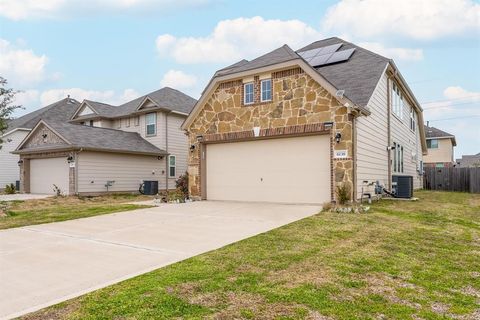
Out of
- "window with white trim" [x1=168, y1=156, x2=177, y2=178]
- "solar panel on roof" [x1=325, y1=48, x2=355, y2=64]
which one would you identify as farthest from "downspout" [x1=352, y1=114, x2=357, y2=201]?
"window with white trim" [x1=168, y1=156, x2=177, y2=178]

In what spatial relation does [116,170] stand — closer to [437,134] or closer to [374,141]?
[374,141]

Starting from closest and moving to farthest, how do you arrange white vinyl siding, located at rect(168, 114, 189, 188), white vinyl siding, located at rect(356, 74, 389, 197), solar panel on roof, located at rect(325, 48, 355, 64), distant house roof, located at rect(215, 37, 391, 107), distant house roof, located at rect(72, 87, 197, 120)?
1. white vinyl siding, located at rect(356, 74, 389, 197)
2. distant house roof, located at rect(215, 37, 391, 107)
3. solar panel on roof, located at rect(325, 48, 355, 64)
4. distant house roof, located at rect(72, 87, 197, 120)
5. white vinyl siding, located at rect(168, 114, 189, 188)

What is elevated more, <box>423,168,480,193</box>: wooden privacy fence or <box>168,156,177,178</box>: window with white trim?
<box>168,156,177,178</box>: window with white trim

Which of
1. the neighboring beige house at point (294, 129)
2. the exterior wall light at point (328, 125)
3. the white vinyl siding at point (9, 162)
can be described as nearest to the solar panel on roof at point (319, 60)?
the neighboring beige house at point (294, 129)

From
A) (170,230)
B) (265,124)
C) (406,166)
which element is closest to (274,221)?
(170,230)

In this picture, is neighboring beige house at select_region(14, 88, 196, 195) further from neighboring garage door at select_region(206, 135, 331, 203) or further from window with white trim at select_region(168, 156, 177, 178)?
neighboring garage door at select_region(206, 135, 331, 203)

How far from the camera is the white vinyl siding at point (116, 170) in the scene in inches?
763

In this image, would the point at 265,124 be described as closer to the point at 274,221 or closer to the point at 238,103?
the point at 238,103

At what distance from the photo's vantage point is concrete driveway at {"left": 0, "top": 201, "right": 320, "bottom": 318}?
14.1ft

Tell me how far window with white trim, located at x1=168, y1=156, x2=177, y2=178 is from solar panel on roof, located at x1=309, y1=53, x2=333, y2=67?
1174 cm

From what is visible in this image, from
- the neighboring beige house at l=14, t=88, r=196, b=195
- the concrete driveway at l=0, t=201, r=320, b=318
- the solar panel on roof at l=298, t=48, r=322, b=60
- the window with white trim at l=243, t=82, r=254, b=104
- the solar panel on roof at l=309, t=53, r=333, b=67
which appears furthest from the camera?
the neighboring beige house at l=14, t=88, r=196, b=195

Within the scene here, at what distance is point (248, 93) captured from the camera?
14.2 meters

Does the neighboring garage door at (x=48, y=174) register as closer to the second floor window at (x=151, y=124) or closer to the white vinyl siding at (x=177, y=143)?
the second floor window at (x=151, y=124)

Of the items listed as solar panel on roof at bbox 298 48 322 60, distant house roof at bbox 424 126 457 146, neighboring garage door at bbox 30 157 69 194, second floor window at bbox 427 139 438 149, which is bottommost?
neighboring garage door at bbox 30 157 69 194
